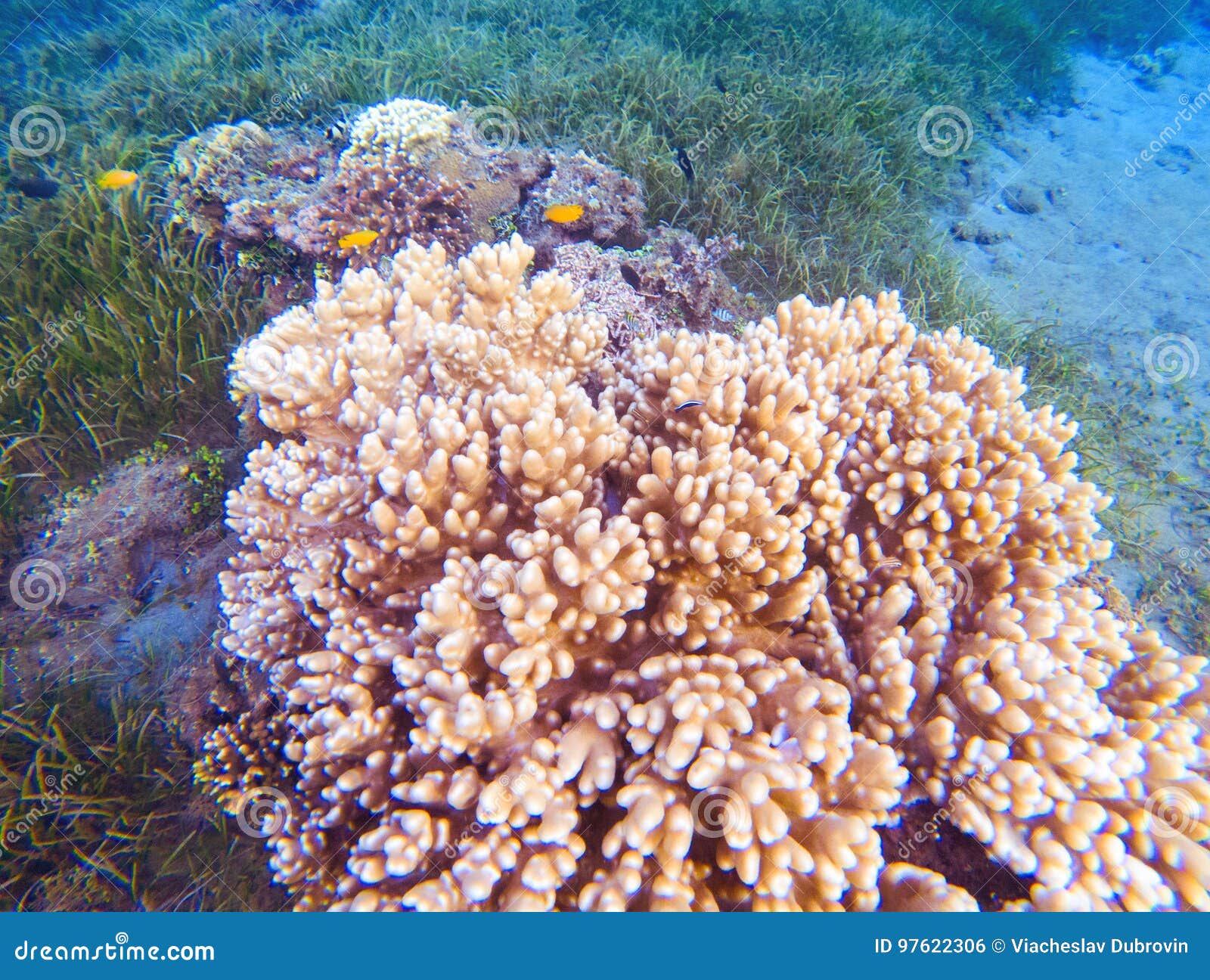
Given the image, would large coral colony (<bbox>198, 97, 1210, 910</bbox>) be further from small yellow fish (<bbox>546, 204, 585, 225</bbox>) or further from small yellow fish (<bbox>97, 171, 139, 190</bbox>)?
small yellow fish (<bbox>97, 171, 139, 190</bbox>)

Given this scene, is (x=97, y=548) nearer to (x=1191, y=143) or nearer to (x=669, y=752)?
(x=669, y=752)

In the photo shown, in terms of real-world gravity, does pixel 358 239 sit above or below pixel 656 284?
below

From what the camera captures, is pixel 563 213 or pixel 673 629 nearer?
pixel 673 629

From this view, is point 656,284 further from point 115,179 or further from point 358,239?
point 115,179

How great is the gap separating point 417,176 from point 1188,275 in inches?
377

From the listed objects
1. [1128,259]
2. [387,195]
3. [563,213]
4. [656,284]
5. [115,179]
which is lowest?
[115,179]

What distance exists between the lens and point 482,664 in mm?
2166

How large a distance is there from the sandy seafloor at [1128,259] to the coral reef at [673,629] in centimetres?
342

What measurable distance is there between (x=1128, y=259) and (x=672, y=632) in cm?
938

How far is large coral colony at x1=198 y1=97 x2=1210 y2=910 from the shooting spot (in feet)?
6.08

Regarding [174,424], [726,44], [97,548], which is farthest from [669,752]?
[726,44]

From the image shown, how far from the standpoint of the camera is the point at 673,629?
7.10 ft

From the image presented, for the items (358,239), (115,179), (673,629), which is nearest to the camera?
(673,629)

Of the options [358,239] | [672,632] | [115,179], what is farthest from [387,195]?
[672,632]
